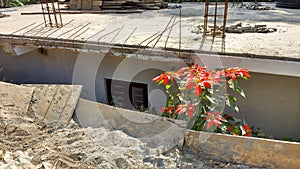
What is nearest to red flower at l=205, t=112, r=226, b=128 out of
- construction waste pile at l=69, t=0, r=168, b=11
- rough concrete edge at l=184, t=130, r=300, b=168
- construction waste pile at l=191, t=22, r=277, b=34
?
rough concrete edge at l=184, t=130, r=300, b=168

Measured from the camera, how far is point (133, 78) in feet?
14.9

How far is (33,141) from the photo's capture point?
2693 millimetres

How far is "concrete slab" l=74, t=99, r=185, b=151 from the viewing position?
266cm

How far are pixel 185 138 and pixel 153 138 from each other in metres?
0.35

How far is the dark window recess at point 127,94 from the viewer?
470 cm

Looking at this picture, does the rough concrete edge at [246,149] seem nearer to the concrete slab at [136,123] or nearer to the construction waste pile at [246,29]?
the concrete slab at [136,123]

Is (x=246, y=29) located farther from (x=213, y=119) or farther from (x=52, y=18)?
(x=52, y=18)

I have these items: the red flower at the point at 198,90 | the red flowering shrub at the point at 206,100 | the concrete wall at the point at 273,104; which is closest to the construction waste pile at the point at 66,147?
the red flowering shrub at the point at 206,100

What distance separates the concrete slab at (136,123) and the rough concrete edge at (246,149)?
191mm

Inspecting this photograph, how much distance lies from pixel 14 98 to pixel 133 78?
201 cm

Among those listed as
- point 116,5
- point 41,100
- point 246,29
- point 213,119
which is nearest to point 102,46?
point 41,100

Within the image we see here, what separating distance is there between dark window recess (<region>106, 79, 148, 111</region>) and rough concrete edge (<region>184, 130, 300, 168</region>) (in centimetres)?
219

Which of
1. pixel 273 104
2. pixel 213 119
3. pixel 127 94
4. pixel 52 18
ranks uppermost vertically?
pixel 52 18

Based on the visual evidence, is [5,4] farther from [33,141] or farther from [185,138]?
[185,138]
